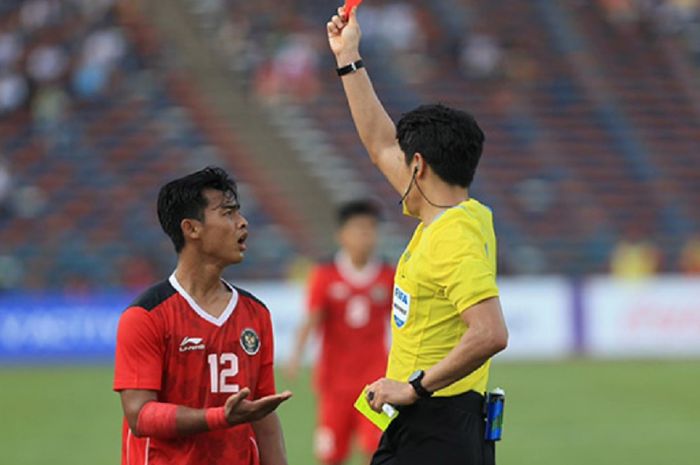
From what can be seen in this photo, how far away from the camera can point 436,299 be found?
5223mm

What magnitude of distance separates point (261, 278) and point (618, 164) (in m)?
8.08

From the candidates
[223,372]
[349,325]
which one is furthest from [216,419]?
[349,325]

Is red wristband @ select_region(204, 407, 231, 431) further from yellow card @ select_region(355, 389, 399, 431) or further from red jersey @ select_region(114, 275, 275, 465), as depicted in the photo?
yellow card @ select_region(355, 389, 399, 431)

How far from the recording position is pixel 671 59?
2806cm

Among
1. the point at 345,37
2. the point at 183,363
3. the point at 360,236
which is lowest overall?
→ the point at 183,363

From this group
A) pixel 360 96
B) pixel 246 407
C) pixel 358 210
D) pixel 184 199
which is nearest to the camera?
pixel 246 407

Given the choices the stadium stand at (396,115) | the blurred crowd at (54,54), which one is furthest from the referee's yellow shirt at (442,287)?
the blurred crowd at (54,54)

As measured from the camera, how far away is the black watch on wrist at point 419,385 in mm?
5098

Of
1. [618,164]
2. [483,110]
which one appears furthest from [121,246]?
[618,164]

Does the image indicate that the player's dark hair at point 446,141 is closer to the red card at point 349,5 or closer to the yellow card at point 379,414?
the red card at point 349,5

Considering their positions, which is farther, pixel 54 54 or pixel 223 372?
pixel 54 54

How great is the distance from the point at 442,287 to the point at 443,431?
598 mm

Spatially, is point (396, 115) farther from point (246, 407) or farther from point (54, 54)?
point (246, 407)

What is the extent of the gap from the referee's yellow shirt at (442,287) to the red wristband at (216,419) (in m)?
0.84
